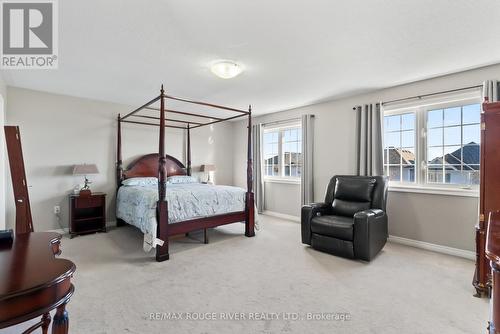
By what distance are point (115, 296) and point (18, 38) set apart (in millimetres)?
2660

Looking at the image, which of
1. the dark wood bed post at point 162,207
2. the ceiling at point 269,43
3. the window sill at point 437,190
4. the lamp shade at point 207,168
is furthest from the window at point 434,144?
the lamp shade at point 207,168

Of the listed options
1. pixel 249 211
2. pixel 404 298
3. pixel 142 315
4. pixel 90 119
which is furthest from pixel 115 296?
pixel 90 119

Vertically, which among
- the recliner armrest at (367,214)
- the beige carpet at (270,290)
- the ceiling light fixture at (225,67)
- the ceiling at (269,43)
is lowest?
the beige carpet at (270,290)

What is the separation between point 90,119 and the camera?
15.1ft

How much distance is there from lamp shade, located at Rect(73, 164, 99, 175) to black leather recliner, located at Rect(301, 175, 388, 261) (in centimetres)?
360

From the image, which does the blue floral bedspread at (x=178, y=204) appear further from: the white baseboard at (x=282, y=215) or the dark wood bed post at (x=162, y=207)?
the white baseboard at (x=282, y=215)

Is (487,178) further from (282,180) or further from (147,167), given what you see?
(147,167)

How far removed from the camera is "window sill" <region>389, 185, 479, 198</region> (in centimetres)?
319

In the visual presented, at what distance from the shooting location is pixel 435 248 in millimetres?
3459

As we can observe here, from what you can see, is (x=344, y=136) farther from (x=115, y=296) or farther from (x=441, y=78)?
(x=115, y=296)

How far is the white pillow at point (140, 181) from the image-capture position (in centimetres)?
462

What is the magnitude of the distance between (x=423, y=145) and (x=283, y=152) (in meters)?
2.74

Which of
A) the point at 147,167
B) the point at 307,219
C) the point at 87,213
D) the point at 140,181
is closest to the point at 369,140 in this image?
the point at 307,219

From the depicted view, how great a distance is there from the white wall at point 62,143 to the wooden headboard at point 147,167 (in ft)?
0.48
